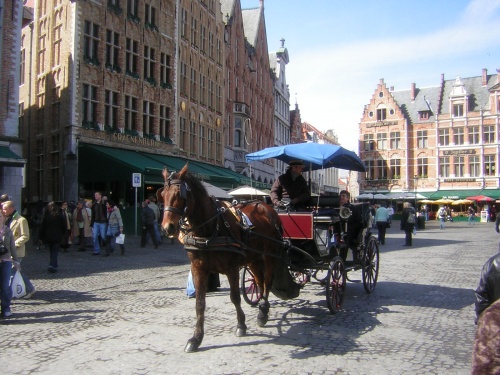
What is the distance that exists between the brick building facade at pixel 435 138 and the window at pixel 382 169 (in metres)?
0.12

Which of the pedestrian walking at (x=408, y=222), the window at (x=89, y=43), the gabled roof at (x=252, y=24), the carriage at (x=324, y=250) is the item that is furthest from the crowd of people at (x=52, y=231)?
the gabled roof at (x=252, y=24)

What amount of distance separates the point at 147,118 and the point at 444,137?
40733 mm

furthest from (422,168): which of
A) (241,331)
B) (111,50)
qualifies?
(241,331)

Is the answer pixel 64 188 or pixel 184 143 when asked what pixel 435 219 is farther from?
pixel 64 188

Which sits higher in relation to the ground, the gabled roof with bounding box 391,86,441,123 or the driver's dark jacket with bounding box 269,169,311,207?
the gabled roof with bounding box 391,86,441,123

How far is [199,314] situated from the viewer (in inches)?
202

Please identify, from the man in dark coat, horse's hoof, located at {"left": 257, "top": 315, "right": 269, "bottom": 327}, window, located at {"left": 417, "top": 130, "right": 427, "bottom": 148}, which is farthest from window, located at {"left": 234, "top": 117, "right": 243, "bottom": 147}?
horse's hoof, located at {"left": 257, "top": 315, "right": 269, "bottom": 327}

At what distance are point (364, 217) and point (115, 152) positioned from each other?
16.4m

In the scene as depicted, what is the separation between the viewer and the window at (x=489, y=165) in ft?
172

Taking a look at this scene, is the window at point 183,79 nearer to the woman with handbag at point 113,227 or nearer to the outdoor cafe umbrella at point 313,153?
the woman with handbag at point 113,227

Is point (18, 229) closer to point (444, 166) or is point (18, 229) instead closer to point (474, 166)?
point (474, 166)

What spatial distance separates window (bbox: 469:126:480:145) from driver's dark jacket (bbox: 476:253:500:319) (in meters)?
55.6

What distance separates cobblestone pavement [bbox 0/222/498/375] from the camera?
4.59 metres

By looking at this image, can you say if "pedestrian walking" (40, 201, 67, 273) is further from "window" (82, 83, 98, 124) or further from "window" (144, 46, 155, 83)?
"window" (144, 46, 155, 83)
